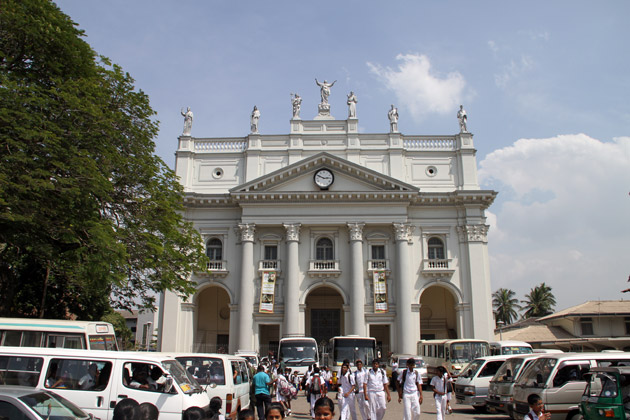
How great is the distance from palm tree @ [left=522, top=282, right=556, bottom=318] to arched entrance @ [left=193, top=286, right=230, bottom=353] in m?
51.6

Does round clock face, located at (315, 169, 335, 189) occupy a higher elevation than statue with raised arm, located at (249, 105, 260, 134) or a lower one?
lower

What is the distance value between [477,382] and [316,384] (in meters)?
5.95

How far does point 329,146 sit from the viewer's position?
38344mm

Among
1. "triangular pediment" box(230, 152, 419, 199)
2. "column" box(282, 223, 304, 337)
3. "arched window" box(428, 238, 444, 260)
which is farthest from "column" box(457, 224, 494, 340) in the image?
"column" box(282, 223, 304, 337)

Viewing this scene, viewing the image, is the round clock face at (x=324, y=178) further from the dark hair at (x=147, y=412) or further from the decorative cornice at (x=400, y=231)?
the dark hair at (x=147, y=412)

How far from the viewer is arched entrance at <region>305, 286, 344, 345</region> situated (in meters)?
37.4

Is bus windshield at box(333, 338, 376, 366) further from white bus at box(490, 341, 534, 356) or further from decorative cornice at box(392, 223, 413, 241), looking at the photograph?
decorative cornice at box(392, 223, 413, 241)

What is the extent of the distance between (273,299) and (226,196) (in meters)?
Result: 7.74

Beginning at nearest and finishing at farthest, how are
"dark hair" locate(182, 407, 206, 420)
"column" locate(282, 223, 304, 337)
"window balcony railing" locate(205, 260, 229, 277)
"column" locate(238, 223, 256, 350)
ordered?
"dark hair" locate(182, 407, 206, 420) → "column" locate(282, 223, 304, 337) → "column" locate(238, 223, 256, 350) → "window balcony railing" locate(205, 260, 229, 277)

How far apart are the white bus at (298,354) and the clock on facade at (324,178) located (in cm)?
1338

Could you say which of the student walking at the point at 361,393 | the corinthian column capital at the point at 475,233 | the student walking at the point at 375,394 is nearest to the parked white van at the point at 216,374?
the student walking at the point at 361,393

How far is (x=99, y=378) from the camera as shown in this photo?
9.88 meters

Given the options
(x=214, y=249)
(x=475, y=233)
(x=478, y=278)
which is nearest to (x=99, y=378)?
(x=214, y=249)

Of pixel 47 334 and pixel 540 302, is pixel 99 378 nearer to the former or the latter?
pixel 47 334
